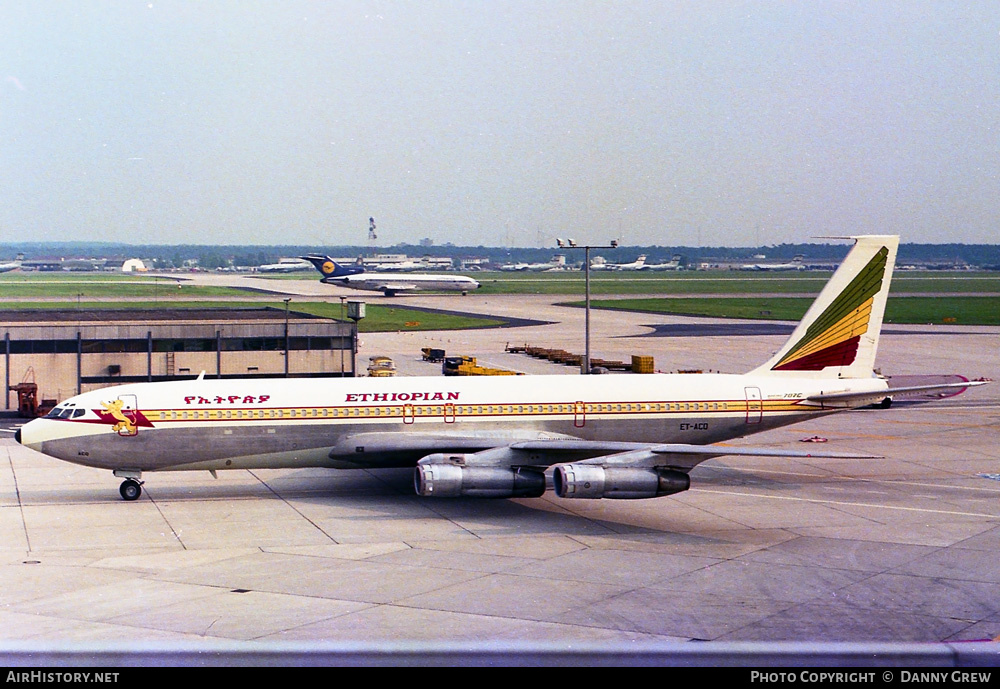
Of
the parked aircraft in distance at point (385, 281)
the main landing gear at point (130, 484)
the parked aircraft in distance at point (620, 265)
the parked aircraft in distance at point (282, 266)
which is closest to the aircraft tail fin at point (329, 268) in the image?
the parked aircraft in distance at point (385, 281)

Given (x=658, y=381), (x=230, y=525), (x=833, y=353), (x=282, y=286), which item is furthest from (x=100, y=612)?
(x=282, y=286)

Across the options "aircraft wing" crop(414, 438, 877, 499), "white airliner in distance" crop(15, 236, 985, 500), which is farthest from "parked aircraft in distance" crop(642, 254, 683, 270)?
"aircraft wing" crop(414, 438, 877, 499)

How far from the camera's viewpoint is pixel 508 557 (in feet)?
80.2

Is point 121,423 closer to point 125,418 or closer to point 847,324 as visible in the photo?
point 125,418

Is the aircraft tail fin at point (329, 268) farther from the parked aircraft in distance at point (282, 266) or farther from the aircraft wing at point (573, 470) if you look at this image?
the aircraft wing at point (573, 470)

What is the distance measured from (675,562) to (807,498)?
1055cm

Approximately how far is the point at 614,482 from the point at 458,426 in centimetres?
679

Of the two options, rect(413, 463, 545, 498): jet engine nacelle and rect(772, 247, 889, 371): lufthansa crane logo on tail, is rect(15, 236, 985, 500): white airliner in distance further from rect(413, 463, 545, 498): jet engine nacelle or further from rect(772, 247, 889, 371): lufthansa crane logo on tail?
rect(772, 247, 889, 371): lufthansa crane logo on tail

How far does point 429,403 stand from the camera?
107 ft

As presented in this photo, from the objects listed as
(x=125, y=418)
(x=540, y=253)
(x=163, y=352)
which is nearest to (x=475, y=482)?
(x=125, y=418)

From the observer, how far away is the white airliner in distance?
2880cm
